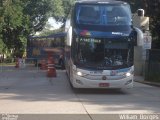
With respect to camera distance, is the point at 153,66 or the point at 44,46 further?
the point at 44,46

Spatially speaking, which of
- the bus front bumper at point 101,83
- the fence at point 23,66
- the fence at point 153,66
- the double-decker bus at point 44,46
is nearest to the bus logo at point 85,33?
the bus front bumper at point 101,83

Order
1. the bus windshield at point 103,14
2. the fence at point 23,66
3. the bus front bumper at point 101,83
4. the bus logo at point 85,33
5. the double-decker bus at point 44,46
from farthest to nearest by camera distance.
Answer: the double-decker bus at point 44,46
the fence at point 23,66
the bus windshield at point 103,14
the bus logo at point 85,33
the bus front bumper at point 101,83

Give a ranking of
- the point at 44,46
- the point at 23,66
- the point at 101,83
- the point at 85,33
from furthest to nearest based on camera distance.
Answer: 1. the point at 44,46
2. the point at 23,66
3. the point at 85,33
4. the point at 101,83

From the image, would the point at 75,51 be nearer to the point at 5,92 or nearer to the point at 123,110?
the point at 5,92

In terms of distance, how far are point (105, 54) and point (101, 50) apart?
9.3 inches

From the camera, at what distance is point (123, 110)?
14.6m

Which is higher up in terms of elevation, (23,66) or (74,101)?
(74,101)

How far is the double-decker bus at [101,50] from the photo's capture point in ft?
63.8

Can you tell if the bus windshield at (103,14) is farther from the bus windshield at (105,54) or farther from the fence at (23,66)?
the fence at (23,66)

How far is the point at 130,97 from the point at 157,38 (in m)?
21.0

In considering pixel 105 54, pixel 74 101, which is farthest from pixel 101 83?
pixel 74 101

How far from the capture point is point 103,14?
800 inches

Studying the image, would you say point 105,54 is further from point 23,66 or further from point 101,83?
point 23,66

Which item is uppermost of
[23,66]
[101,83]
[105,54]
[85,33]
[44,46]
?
[85,33]
